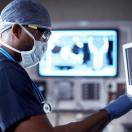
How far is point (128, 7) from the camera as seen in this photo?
10.8 ft

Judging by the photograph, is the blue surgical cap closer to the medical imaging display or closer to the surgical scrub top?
the surgical scrub top

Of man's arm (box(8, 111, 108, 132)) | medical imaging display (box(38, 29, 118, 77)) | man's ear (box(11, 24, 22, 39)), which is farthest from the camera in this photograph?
medical imaging display (box(38, 29, 118, 77))

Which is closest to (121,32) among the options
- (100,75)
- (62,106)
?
(100,75)

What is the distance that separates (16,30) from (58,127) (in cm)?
37

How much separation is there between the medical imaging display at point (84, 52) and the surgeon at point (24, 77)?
1.81 metres

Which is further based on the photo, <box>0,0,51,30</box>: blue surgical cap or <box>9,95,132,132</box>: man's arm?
<box>0,0,51,30</box>: blue surgical cap

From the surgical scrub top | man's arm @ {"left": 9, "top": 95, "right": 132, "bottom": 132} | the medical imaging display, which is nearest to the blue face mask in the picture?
the surgical scrub top

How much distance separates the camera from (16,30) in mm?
1235

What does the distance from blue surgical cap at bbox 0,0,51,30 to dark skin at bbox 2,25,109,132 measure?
0.03 metres

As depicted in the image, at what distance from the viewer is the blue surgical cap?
126 centimetres

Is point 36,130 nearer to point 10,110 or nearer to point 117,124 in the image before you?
point 10,110

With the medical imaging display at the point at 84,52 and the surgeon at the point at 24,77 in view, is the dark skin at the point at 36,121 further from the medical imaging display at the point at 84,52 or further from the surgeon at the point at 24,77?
the medical imaging display at the point at 84,52

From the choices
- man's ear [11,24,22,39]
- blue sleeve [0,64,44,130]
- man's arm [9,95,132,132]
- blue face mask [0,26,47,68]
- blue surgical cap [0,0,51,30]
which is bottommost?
man's arm [9,95,132,132]

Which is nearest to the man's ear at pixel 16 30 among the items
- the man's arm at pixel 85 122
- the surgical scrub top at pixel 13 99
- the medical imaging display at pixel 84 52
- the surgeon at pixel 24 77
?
the surgeon at pixel 24 77
